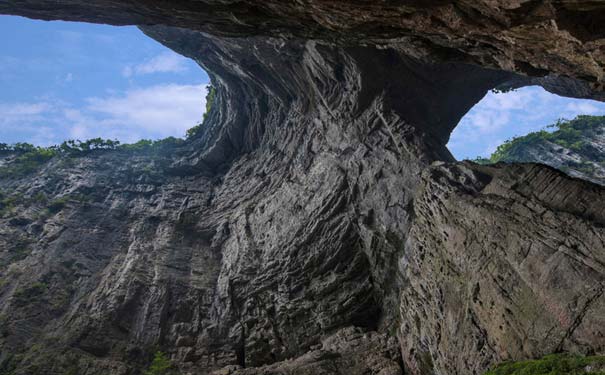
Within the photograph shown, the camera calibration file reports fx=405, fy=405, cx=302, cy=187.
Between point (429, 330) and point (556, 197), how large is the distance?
19.7 feet

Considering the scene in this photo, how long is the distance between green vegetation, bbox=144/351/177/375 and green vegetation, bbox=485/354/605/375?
15.0m

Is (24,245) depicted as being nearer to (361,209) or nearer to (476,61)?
(361,209)

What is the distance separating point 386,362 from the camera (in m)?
15.4

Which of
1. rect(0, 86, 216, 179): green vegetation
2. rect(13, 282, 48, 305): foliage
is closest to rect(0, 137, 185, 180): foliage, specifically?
rect(0, 86, 216, 179): green vegetation

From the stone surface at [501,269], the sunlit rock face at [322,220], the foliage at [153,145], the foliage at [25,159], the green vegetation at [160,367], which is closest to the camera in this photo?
the stone surface at [501,269]

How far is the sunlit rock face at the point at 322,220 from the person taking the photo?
395 inches

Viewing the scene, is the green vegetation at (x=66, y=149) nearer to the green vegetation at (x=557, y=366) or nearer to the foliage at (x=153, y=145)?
the foliage at (x=153, y=145)

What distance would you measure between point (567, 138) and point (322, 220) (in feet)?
101

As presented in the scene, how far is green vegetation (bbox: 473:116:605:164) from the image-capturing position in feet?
121

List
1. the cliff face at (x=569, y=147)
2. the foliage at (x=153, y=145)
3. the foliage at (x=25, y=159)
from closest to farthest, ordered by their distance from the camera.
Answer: the cliff face at (x=569, y=147) → the foliage at (x=25, y=159) → the foliage at (x=153, y=145)

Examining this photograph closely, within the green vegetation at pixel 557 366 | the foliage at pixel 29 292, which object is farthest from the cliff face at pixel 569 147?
the foliage at pixel 29 292

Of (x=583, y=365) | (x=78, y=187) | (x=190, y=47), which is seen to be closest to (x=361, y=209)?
(x=583, y=365)

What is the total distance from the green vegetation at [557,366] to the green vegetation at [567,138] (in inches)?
1261

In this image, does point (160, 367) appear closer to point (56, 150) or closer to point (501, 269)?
point (501, 269)
